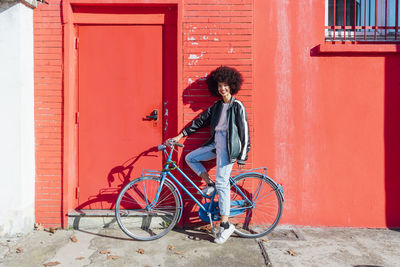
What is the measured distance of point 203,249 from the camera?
13.6ft

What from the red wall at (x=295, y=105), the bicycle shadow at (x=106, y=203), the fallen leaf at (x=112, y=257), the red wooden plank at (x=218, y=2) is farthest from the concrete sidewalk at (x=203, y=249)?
the red wooden plank at (x=218, y=2)

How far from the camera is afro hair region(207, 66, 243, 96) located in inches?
173

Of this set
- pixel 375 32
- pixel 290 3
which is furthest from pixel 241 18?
pixel 375 32

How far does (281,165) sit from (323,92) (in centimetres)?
120

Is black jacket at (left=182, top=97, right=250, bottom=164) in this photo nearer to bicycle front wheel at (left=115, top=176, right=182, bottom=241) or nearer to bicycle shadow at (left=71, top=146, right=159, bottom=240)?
bicycle front wheel at (left=115, top=176, right=182, bottom=241)

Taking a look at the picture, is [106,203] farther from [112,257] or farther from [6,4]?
[6,4]

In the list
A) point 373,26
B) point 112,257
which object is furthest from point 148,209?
point 373,26

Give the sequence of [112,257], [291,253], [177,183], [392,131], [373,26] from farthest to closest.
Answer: [373,26], [392,131], [177,183], [291,253], [112,257]

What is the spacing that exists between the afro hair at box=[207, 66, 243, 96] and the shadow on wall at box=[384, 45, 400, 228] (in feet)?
7.09

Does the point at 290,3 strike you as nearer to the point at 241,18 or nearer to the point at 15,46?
the point at 241,18

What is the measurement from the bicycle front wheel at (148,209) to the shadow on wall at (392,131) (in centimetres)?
301

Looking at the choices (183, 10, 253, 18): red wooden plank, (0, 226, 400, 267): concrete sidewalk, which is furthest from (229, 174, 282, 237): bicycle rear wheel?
(183, 10, 253, 18): red wooden plank

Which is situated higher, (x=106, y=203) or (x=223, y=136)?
(x=223, y=136)

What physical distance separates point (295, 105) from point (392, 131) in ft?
4.66
